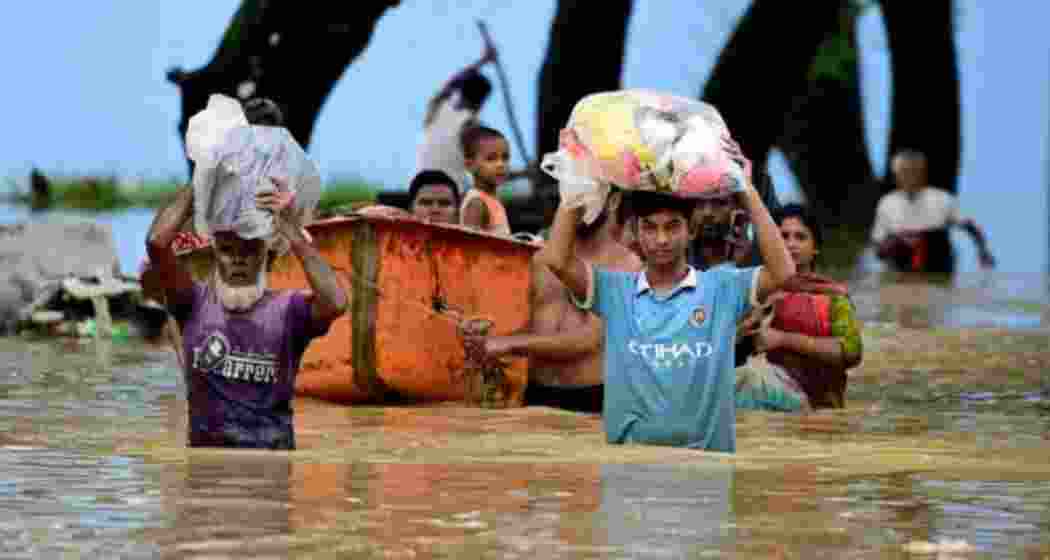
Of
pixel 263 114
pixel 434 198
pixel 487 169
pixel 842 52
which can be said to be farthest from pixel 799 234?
pixel 842 52

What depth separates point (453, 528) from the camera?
26.1 ft

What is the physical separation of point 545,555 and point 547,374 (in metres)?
5.27

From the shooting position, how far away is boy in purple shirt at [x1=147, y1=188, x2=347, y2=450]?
31.0ft

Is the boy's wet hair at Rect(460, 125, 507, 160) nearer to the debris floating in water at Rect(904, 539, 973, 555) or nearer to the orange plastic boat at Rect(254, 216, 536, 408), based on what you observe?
the orange plastic boat at Rect(254, 216, 536, 408)

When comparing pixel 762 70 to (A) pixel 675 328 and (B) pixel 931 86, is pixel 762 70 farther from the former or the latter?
(A) pixel 675 328

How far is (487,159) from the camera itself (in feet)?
50.0

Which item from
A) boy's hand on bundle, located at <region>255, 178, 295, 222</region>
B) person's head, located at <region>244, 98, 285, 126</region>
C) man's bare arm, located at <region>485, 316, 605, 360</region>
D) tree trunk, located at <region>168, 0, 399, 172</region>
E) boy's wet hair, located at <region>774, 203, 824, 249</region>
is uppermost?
tree trunk, located at <region>168, 0, 399, 172</region>

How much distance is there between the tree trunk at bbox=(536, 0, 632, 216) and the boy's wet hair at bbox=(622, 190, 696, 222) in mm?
17988

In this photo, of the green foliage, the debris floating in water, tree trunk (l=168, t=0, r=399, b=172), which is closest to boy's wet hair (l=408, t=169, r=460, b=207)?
the debris floating in water

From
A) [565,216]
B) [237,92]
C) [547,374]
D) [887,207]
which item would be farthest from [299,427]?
[887,207]

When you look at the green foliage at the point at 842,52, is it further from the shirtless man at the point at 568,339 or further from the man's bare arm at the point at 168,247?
the man's bare arm at the point at 168,247

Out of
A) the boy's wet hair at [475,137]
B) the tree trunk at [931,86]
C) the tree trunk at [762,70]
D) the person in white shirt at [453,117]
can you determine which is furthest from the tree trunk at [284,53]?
the tree trunk at [931,86]

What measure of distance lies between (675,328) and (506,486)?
909mm

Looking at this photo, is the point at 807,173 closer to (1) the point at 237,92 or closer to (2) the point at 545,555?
(1) the point at 237,92
